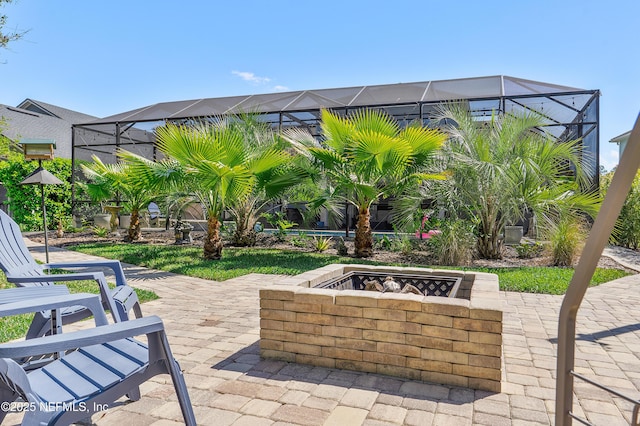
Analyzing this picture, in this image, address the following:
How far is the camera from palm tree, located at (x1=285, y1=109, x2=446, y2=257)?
7273 millimetres

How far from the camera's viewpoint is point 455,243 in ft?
26.0

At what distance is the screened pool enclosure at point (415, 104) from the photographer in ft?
37.4

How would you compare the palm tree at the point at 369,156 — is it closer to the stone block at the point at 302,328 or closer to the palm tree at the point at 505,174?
the palm tree at the point at 505,174

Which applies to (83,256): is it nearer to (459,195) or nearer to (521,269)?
(459,195)

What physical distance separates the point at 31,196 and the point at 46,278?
14386 mm

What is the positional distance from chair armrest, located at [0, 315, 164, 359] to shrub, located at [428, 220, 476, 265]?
699cm

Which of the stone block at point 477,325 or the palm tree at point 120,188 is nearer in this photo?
the stone block at point 477,325

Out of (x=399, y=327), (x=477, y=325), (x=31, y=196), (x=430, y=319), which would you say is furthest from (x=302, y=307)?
(x=31, y=196)

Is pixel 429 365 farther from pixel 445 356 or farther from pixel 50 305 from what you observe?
pixel 50 305

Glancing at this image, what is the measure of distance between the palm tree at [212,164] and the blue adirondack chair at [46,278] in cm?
Result: 389

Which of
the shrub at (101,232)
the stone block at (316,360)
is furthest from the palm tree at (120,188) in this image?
the stone block at (316,360)

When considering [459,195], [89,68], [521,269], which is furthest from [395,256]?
[89,68]

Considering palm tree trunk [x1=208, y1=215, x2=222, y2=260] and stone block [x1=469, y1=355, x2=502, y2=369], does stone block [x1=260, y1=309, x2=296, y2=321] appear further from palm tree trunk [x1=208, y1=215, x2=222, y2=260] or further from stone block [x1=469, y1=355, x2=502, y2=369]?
palm tree trunk [x1=208, y1=215, x2=222, y2=260]

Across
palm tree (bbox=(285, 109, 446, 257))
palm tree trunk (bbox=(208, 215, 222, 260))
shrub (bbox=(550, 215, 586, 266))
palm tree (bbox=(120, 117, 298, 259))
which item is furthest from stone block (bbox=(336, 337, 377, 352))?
shrub (bbox=(550, 215, 586, 266))
